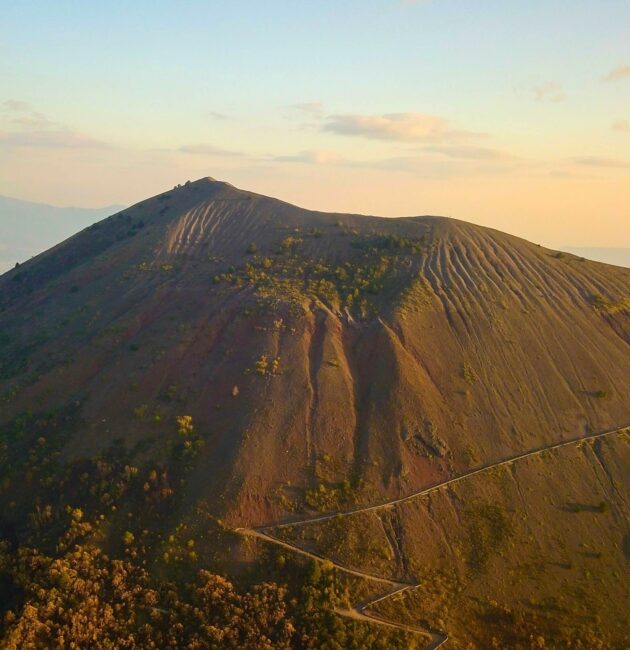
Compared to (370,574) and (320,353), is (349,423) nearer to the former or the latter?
(320,353)

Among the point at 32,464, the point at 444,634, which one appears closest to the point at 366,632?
the point at 444,634

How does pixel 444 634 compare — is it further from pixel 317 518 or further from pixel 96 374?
pixel 96 374

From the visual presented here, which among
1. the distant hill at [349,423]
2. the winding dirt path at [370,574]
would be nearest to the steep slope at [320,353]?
the distant hill at [349,423]

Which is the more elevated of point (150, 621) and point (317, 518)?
point (317, 518)

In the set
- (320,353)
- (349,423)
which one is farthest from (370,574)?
(320,353)

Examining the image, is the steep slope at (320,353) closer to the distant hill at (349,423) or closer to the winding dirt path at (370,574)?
the distant hill at (349,423)

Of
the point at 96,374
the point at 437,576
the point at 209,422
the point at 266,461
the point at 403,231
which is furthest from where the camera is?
the point at 403,231
